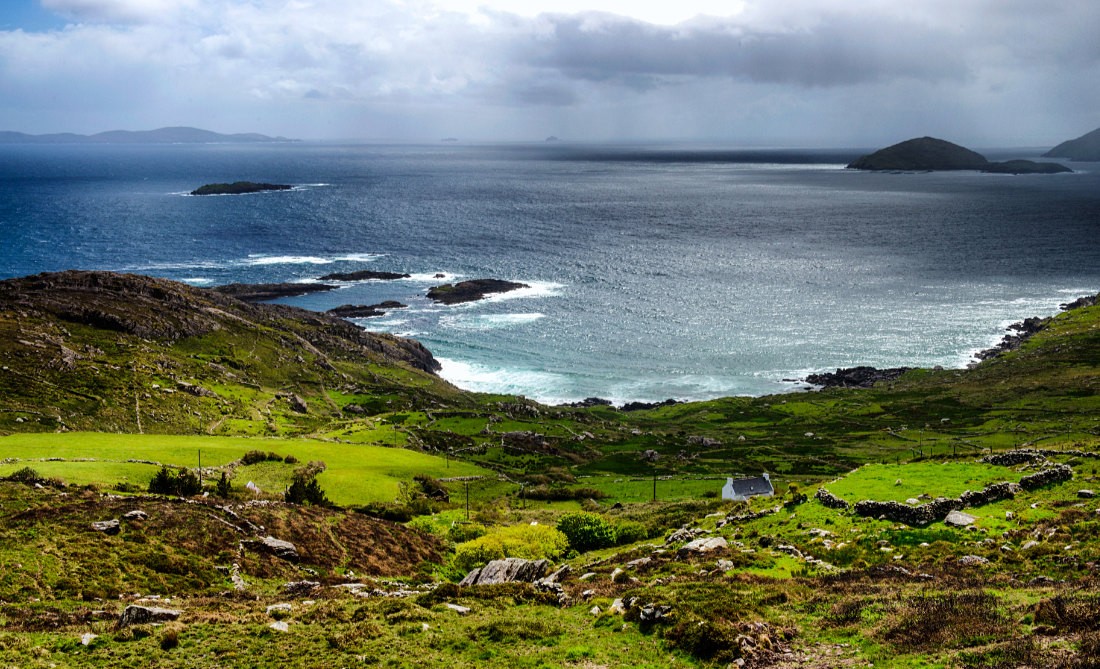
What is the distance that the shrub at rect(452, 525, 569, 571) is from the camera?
122ft

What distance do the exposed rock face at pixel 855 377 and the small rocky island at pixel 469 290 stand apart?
71.7 meters

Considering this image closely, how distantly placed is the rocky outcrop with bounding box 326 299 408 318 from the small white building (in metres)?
107

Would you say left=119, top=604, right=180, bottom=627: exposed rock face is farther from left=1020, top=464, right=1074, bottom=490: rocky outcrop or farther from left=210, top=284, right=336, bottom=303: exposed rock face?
left=210, top=284, right=336, bottom=303: exposed rock face

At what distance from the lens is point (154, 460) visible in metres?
50.0

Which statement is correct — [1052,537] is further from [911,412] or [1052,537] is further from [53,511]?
[911,412]

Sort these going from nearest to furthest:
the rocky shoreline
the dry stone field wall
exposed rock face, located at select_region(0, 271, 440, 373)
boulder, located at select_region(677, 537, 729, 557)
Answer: boulder, located at select_region(677, 537, 729, 557)
the dry stone field wall
exposed rock face, located at select_region(0, 271, 440, 373)
the rocky shoreline

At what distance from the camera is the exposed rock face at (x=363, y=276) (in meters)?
179

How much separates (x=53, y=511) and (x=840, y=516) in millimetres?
34105

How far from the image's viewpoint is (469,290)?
163750 mm

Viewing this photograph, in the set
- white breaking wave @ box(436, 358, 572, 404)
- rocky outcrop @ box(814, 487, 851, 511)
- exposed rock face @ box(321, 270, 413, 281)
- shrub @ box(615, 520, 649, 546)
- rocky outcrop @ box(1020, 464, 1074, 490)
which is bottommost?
white breaking wave @ box(436, 358, 572, 404)

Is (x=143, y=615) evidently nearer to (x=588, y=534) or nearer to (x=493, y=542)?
(x=493, y=542)

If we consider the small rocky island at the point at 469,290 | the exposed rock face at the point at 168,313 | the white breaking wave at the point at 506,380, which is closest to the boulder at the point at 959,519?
the white breaking wave at the point at 506,380

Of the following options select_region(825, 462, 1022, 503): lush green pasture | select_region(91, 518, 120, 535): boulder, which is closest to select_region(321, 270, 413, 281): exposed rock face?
select_region(91, 518, 120, 535): boulder

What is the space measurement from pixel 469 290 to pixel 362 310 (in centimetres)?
2411
